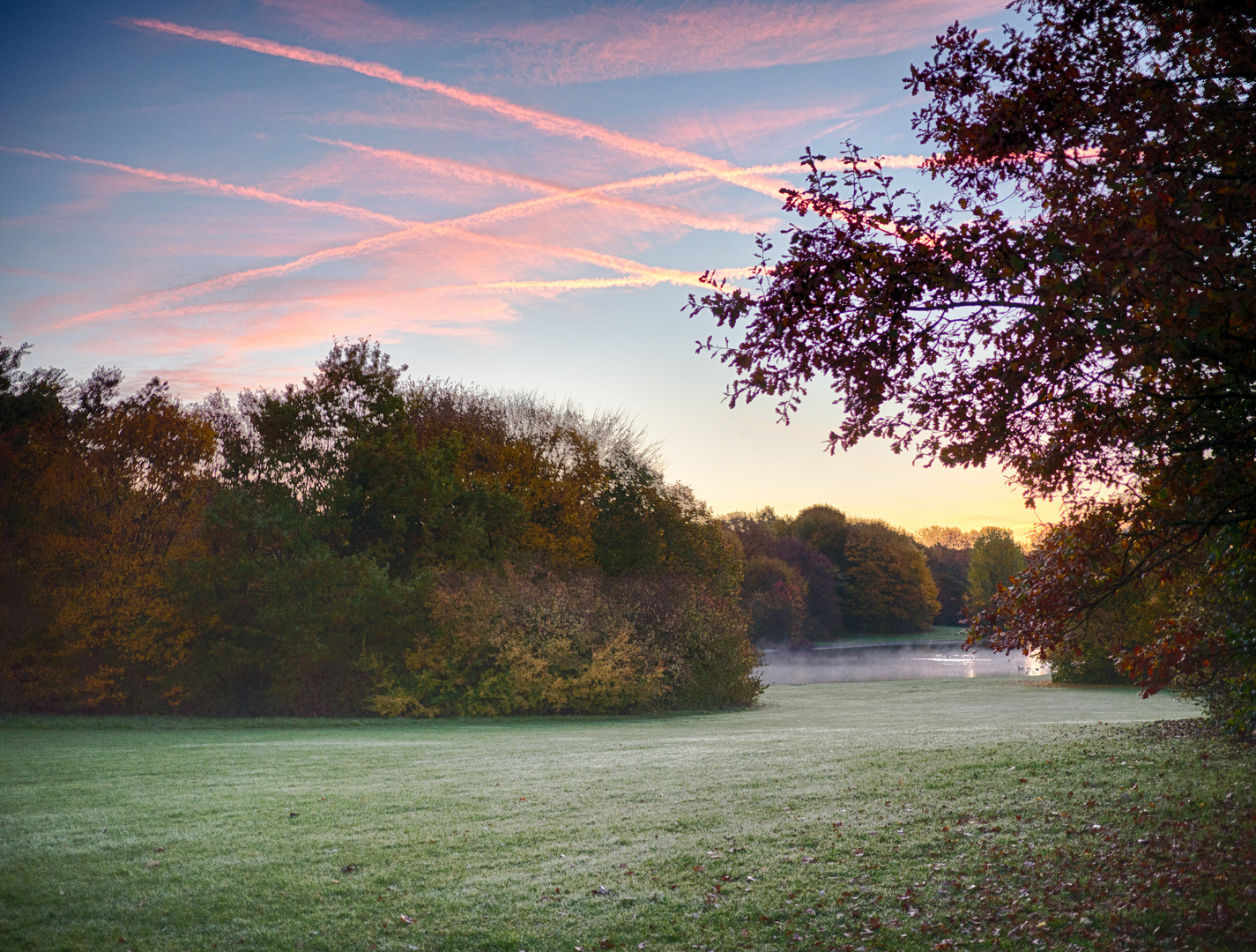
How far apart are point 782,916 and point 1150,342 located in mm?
4225

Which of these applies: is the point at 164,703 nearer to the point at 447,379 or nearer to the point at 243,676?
the point at 243,676

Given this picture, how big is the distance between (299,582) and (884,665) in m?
34.0

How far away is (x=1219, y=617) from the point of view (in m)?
9.01

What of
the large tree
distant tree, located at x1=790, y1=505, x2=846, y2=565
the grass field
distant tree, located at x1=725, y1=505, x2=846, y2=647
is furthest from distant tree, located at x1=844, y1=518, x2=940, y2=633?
the large tree

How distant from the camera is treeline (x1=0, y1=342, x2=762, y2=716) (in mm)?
23766

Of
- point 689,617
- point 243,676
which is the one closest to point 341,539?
point 243,676

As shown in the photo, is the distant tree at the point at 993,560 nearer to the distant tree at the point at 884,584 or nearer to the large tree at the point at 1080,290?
the distant tree at the point at 884,584

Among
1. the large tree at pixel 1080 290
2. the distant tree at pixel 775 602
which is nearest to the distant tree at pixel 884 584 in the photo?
the distant tree at pixel 775 602

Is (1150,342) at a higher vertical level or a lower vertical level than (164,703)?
higher

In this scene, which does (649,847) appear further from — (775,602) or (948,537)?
(948,537)

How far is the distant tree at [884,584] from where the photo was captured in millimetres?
71188

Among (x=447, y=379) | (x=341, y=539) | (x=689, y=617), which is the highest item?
(x=447, y=379)

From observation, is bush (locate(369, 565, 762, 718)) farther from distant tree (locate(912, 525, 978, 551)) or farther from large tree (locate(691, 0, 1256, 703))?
distant tree (locate(912, 525, 978, 551))

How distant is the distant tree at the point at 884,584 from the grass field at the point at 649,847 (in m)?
58.8
